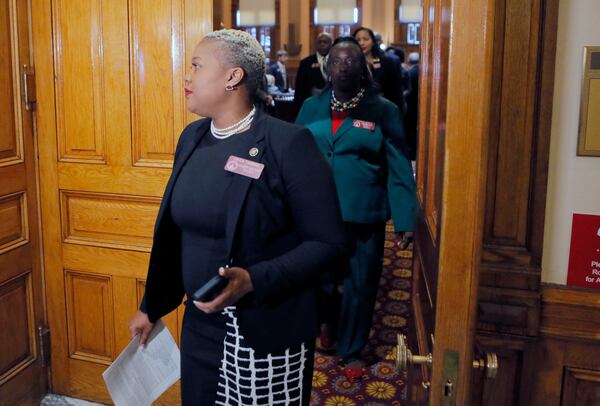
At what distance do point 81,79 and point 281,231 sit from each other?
1477 mm

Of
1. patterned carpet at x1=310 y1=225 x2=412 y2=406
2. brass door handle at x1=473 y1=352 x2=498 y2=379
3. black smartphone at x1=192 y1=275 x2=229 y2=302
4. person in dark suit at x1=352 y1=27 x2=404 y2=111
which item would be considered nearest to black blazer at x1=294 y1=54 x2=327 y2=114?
person in dark suit at x1=352 y1=27 x2=404 y2=111

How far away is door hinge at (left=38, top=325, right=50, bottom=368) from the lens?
112 inches

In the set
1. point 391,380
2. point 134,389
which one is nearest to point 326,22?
point 391,380

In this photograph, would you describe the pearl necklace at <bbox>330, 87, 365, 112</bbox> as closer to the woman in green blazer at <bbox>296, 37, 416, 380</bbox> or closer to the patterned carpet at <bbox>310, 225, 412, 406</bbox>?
the woman in green blazer at <bbox>296, 37, 416, 380</bbox>

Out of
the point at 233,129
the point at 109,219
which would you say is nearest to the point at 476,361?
the point at 233,129

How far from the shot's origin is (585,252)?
1638 millimetres

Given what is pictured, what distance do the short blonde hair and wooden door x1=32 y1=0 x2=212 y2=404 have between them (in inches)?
30.5

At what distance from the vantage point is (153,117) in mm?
2559

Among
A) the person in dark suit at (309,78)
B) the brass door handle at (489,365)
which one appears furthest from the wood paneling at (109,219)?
the person in dark suit at (309,78)

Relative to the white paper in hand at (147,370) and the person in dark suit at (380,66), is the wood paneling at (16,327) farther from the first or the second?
the person in dark suit at (380,66)

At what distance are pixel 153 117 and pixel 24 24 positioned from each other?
694mm

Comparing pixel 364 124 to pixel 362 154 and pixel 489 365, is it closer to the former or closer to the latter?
pixel 362 154

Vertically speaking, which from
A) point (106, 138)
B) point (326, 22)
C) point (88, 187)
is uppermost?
point (326, 22)

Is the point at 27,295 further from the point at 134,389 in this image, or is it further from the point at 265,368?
the point at 265,368
